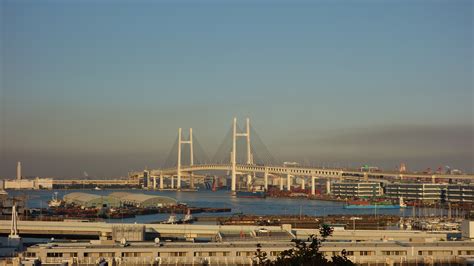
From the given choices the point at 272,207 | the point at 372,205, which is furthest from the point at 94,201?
the point at 372,205

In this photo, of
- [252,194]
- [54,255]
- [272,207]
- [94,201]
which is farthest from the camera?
[252,194]

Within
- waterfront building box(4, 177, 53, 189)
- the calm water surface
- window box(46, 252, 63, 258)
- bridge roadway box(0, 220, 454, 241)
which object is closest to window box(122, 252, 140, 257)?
window box(46, 252, 63, 258)

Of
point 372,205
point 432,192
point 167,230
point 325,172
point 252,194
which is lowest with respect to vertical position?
point 167,230

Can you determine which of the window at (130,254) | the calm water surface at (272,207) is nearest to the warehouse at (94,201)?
the calm water surface at (272,207)

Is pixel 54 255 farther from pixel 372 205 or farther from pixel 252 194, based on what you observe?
pixel 252 194

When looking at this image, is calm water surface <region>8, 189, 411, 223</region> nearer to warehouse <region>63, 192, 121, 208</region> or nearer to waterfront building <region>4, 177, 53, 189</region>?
warehouse <region>63, 192, 121, 208</region>
